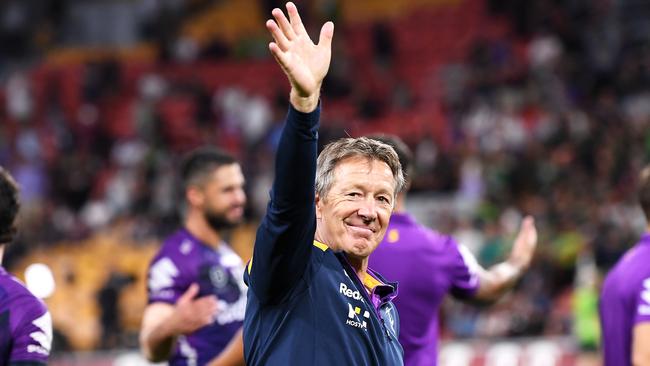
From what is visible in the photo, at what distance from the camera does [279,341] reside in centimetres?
375

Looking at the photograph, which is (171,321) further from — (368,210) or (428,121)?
(428,121)

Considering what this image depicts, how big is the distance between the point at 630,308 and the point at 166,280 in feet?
8.59

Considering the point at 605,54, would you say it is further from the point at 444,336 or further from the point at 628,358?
the point at 628,358

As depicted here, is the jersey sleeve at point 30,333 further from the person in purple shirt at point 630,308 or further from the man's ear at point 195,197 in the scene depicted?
the man's ear at point 195,197

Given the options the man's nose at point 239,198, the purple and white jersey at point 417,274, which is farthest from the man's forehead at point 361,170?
the man's nose at point 239,198

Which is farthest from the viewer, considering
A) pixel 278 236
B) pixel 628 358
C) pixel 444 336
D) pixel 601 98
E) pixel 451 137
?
pixel 451 137

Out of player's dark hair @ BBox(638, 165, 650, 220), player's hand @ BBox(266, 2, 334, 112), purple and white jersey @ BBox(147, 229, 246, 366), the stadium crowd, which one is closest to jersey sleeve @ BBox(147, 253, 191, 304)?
purple and white jersey @ BBox(147, 229, 246, 366)

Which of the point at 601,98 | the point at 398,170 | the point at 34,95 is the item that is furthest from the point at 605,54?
the point at 398,170

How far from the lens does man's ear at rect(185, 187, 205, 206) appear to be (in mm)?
6906

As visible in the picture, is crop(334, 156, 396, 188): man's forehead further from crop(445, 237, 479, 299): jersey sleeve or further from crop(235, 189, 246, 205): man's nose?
crop(235, 189, 246, 205): man's nose

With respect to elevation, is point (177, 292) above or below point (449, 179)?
below

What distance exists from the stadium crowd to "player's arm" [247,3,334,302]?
848 cm

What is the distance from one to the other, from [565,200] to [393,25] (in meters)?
8.45

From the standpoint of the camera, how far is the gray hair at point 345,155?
3896 mm
